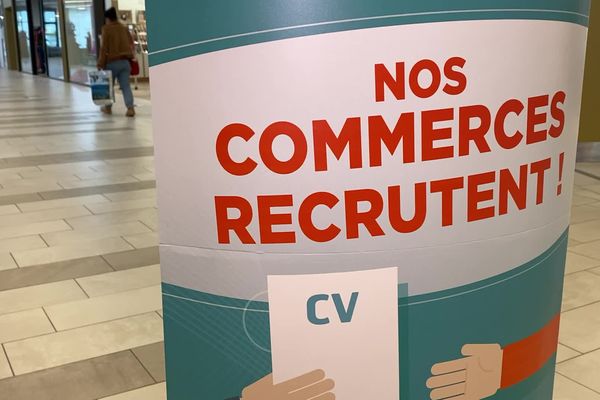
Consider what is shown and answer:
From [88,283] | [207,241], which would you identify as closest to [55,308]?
[88,283]

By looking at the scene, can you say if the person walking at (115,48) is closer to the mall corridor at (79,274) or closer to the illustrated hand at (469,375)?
the mall corridor at (79,274)

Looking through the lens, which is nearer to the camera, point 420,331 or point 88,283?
point 420,331

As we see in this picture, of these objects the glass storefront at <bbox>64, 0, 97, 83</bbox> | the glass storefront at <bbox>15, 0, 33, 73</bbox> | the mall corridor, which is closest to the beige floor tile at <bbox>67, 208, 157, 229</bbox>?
the mall corridor

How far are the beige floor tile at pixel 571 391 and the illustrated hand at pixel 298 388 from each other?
142cm

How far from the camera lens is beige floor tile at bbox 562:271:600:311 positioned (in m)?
3.36

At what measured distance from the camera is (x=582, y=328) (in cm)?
307

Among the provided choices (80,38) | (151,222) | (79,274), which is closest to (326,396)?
(79,274)

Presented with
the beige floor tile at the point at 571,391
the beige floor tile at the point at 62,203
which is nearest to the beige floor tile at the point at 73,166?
the beige floor tile at the point at 62,203

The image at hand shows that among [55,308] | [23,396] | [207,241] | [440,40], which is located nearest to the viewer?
[440,40]

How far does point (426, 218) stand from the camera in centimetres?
135

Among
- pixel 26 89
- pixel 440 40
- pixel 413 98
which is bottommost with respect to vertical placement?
pixel 26 89

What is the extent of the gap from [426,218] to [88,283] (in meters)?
2.67

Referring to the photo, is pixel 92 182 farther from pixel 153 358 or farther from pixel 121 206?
pixel 153 358

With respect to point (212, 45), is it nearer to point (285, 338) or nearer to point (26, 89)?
point (285, 338)
